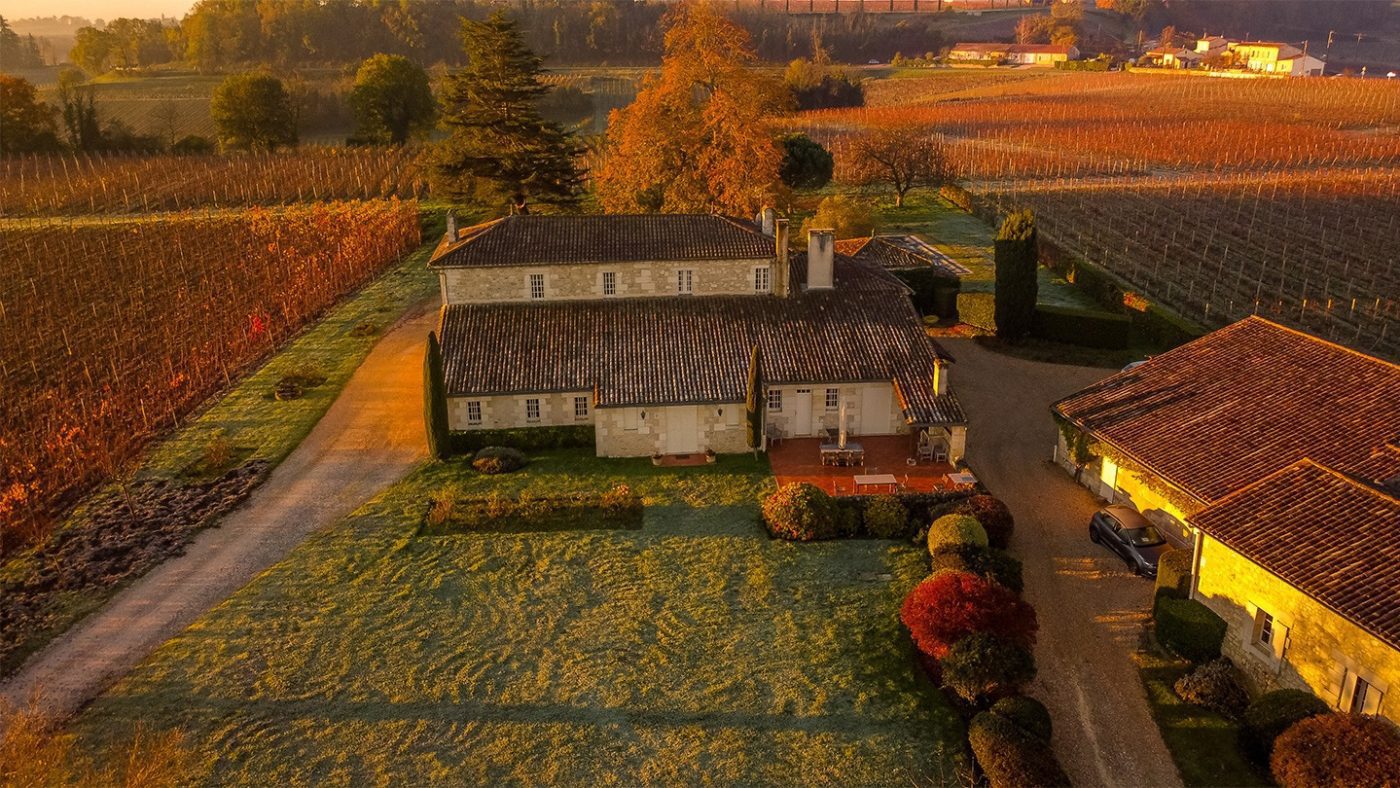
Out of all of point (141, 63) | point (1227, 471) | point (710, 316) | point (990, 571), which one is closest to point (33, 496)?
point (710, 316)

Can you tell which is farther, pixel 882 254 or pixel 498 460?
pixel 882 254

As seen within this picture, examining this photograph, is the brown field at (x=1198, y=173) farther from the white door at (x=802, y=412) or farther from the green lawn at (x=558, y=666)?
the green lawn at (x=558, y=666)

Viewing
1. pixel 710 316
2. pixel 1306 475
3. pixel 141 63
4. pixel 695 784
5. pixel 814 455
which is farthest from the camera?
pixel 141 63

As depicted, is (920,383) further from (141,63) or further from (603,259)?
(141,63)

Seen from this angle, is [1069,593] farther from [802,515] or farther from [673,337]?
[673,337]

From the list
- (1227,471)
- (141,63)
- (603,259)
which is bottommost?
(1227,471)

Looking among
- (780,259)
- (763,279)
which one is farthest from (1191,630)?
(763,279)

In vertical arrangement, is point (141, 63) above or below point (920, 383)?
above
